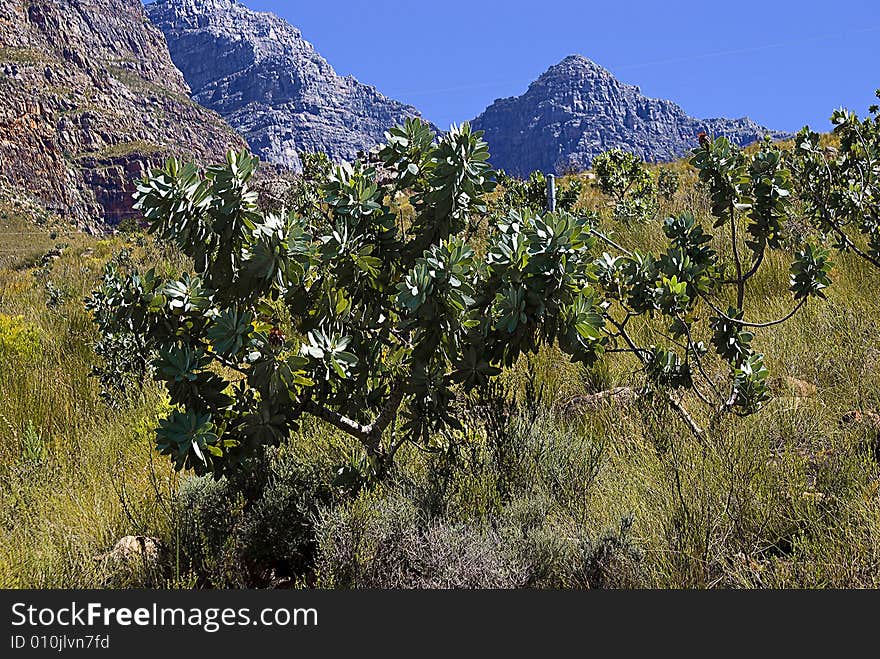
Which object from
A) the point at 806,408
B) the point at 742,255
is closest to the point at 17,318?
the point at 806,408

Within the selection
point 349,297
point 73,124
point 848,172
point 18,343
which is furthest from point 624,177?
point 73,124

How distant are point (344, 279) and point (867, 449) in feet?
7.37

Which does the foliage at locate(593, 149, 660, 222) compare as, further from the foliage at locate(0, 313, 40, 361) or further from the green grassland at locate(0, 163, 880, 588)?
the foliage at locate(0, 313, 40, 361)

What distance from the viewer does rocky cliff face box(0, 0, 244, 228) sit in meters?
99.0

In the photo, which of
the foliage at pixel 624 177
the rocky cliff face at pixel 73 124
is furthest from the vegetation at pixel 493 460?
the rocky cliff face at pixel 73 124

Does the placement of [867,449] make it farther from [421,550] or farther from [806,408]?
[421,550]

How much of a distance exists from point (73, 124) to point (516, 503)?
408ft

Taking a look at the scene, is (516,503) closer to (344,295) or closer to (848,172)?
(344,295)

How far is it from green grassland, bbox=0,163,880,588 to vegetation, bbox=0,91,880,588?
0.01 m

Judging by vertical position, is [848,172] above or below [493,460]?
above

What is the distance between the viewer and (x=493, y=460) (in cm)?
306

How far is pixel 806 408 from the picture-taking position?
3318 millimetres

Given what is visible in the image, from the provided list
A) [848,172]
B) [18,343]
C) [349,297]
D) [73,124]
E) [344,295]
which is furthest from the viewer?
[73,124]

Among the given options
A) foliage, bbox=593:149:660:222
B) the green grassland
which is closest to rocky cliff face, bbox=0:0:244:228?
foliage, bbox=593:149:660:222
